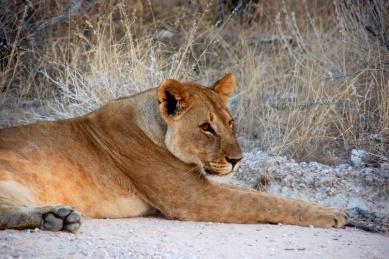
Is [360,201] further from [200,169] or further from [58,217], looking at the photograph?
[58,217]

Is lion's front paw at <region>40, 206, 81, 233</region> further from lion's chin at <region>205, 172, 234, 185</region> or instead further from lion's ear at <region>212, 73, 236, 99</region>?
lion's ear at <region>212, 73, 236, 99</region>

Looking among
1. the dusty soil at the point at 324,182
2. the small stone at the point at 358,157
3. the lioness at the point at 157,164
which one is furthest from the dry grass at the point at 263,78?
the lioness at the point at 157,164

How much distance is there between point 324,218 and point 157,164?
1118mm

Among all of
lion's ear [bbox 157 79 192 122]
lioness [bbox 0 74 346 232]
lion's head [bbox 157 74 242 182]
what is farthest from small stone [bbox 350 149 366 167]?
lion's ear [bbox 157 79 192 122]

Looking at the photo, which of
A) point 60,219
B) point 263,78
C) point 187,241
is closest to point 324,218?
point 187,241

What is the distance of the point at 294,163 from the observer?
6086 millimetres

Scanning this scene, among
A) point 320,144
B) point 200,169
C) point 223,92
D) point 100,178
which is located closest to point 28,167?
point 100,178

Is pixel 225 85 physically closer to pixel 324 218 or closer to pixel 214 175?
pixel 214 175

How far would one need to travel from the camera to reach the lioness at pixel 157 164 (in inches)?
181

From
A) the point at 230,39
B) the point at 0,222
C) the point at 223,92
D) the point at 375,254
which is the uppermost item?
the point at 230,39

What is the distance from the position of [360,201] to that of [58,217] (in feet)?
8.30

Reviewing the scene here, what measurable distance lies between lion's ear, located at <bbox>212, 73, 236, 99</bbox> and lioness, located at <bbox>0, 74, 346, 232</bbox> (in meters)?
0.25

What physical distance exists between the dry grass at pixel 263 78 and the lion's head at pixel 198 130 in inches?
63.3

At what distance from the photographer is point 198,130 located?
4711 mm
